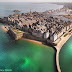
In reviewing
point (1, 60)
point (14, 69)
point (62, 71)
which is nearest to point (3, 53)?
point (1, 60)

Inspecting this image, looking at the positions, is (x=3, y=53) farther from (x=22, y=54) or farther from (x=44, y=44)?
(x=44, y=44)

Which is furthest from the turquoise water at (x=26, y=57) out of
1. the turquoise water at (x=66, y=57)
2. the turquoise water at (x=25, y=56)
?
the turquoise water at (x=66, y=57)

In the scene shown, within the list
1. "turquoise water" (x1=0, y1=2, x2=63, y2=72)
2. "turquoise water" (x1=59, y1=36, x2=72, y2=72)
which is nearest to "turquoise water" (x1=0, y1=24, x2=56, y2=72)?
"turquoise water" (x1=0, y1=2, x2=63, y2=72)

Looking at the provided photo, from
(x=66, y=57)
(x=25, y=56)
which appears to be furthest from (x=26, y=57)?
(x=66, y=57)

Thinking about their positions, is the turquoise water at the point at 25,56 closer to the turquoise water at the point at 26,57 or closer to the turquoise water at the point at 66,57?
the turquoise water at the point at 26,57
